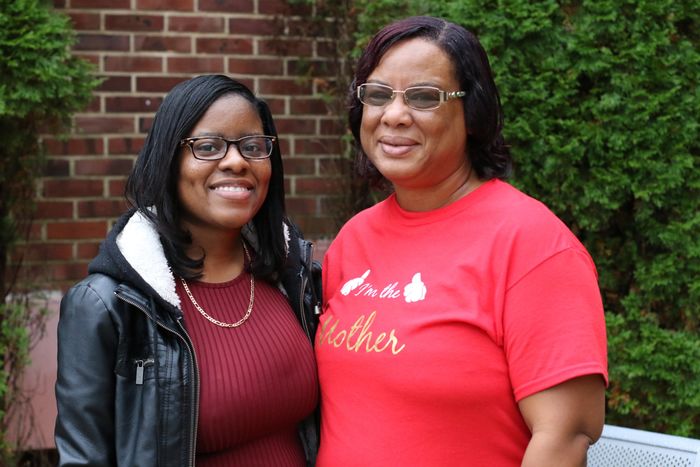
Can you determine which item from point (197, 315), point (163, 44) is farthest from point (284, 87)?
point (197, 315)

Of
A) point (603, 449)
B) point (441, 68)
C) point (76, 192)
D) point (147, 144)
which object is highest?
point (441, 68)

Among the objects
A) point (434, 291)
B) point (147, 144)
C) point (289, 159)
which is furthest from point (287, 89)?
point (434, 291)

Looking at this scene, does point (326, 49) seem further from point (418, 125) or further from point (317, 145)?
point (418, 125)

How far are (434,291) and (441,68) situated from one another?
61 centimetres

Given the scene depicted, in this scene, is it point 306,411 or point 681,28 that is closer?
point 306,411

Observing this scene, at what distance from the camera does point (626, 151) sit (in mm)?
3543

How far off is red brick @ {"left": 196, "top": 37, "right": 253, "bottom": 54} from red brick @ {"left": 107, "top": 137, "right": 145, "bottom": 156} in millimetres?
608

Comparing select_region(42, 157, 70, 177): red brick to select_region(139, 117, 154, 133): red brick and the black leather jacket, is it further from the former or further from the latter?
the black leather jacket

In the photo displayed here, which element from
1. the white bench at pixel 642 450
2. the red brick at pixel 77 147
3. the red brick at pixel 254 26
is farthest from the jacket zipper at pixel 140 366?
the red brick at pixel 254 26

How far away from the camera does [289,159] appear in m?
4.93

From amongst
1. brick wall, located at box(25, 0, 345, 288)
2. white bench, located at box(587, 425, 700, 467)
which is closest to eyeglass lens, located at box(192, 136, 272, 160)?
white bench, located at box(587, 425, 700, 467)

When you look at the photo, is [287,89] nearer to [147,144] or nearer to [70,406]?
[147,144]

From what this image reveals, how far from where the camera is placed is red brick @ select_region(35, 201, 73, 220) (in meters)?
4.54

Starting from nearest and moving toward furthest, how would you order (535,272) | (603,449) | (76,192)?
(535,272) → (603,449) → (76,192)
